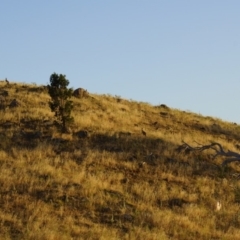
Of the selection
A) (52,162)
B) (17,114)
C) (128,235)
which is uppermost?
(17,114)

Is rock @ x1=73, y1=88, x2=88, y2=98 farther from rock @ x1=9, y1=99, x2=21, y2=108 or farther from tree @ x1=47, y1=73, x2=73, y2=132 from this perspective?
tree @ x1=47, y1=73, x2=73, y2=132

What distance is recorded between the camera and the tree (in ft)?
74.0

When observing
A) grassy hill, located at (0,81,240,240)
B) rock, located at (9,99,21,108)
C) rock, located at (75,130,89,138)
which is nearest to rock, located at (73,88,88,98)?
grassy hill, located at (0,81,240,240)

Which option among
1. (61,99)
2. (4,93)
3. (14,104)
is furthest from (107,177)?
(4,93)

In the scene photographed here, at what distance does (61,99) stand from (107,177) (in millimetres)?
6943

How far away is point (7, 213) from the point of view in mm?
13000

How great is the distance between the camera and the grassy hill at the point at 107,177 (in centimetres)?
1315

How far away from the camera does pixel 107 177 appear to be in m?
17.3

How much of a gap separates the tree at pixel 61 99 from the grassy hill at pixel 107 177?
2.03 ft

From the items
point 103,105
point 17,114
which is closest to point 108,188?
point 17,114

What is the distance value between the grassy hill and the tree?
2.03 feet

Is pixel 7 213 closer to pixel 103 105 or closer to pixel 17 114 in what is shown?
pixel 17 114

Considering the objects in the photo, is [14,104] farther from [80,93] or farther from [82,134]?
[80,93]

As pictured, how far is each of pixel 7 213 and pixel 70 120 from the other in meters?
9.88
